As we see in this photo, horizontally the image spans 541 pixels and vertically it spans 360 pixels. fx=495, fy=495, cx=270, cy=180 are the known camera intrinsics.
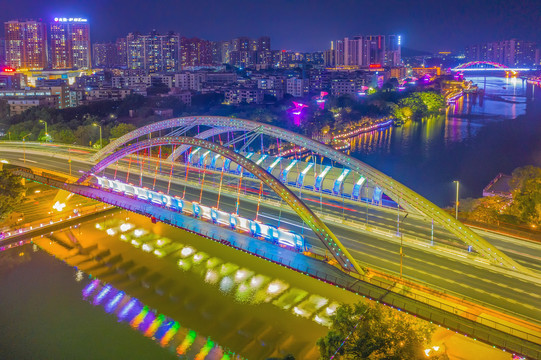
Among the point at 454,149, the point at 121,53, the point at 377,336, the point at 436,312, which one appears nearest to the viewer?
the point at 436,312

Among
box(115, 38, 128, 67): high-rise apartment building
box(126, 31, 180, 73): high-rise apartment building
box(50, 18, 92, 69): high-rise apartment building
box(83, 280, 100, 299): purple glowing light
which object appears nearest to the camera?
box(83, 280, 100, 299): purple glowing light

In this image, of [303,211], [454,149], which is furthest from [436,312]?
[454,149]

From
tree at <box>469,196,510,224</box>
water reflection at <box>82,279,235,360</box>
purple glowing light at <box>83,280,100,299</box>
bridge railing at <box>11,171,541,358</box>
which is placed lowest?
water reflection at <box>82,279,235,360</box>

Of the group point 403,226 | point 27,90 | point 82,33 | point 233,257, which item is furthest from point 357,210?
point 82,33

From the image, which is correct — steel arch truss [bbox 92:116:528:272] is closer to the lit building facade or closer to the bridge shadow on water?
the bridge shadow on water

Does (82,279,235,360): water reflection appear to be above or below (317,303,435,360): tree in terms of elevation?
below

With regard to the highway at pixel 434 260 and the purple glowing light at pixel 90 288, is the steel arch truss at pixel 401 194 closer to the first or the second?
the highway at pixel 434 260

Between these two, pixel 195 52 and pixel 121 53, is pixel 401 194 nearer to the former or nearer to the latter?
pixel 195 52

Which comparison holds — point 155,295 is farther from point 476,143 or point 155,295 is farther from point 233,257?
point 476,143

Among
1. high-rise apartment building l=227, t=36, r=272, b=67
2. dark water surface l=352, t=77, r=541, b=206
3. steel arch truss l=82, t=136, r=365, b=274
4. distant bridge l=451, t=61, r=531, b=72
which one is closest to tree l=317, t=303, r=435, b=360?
steel arch truss l=82, t=136, r=365, b=274
